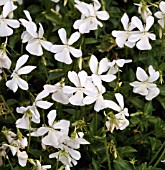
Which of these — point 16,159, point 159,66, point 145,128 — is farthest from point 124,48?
point 16,159

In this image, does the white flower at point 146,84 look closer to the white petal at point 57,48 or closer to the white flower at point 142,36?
the white flower at point 142,36

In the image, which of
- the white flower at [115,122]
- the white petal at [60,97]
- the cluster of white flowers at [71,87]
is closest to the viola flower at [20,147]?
the cluster of white flowers at [71,87]

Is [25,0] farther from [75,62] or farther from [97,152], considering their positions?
[97,152]

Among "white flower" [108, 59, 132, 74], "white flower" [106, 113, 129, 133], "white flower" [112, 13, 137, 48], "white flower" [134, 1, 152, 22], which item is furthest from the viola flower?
"white flower" [134, 1, 152, 22]

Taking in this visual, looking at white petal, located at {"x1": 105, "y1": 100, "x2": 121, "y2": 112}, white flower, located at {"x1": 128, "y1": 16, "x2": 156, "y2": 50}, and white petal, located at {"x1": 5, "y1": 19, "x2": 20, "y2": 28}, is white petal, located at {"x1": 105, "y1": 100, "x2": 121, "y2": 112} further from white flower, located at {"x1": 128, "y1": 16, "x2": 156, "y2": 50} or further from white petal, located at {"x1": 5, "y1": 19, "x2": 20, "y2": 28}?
white petal, located at {"x1": 5, "y1": 19, "x2": 20, "y2": 28}

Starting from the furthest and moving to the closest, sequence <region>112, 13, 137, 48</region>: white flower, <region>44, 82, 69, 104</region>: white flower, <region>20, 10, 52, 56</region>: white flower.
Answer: <region>112, 13, 137, 48</region>: white flower < <region>20, 10, 52, 56</region>: white flower < <region>44, 82, 69, 104</region>: white flower
